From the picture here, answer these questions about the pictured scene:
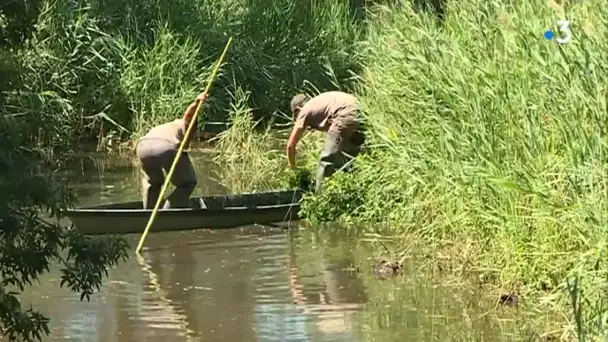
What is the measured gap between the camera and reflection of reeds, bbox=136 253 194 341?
343 inches

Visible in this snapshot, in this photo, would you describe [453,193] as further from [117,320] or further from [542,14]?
[117,320]

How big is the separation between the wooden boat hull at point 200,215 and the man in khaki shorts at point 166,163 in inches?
9.3

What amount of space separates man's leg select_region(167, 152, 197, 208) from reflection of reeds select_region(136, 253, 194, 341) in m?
1.52

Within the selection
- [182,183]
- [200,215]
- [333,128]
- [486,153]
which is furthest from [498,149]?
[182,183]

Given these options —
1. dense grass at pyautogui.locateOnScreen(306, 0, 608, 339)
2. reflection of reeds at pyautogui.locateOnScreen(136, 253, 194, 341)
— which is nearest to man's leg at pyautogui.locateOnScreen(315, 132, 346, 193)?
dense grass at pyautogui.locateOnScreen(306, 0, 608, 339)

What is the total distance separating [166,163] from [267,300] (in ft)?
11.8

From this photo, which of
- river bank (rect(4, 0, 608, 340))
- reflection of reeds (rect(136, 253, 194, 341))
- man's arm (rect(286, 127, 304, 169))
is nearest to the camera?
river bank (rect(4, 0, 608, 340))

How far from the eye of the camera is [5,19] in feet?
17.9

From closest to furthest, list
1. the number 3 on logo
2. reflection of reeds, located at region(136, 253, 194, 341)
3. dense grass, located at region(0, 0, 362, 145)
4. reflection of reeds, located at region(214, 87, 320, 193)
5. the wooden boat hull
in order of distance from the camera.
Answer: reflection of reeds, located at region(136, 253, 194, 341) → the number 3 on logo → the wooden boat hull → reflection of reeds, located at region(214, 87, 320, 193) → dense grass, located at region(0, 0, 362, 145)

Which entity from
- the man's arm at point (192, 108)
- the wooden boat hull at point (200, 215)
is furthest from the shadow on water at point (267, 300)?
the man's arm at point (192, 108)

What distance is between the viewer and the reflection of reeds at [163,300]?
870 cm

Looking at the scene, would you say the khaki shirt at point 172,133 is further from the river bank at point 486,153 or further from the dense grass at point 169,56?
the dense grass at point 169,56

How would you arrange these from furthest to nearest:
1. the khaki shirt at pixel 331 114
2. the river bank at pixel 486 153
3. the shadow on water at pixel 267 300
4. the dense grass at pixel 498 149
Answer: the khaki shirt at pixel 331 114 < the shadow on water at pixel 267 300 < the dense grass at pixel 498 149 < the river bank at pixel 486 153

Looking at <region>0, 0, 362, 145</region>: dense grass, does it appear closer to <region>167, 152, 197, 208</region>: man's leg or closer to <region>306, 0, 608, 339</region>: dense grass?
<region>167, 152, 197, 208</region>: man's leg
